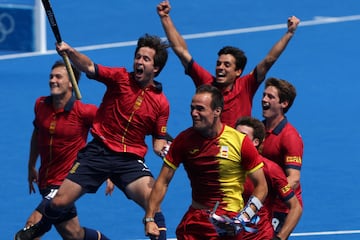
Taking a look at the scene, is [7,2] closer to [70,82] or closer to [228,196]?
[70,82]

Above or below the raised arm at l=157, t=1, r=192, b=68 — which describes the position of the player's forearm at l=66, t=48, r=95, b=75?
below

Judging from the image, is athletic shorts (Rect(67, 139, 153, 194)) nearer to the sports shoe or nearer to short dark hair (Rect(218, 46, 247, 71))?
the sports shoe

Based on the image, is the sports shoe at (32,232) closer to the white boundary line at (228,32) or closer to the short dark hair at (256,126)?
the short dark hair at (256,126)

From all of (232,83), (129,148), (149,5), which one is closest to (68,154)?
(129,148)

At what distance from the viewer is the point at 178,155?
10719 mm

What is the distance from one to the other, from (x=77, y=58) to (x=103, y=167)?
113 centimetres

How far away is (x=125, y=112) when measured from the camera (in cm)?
1255

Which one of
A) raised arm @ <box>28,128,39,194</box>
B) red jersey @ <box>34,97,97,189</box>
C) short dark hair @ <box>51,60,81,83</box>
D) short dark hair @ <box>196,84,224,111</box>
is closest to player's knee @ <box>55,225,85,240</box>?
red jersey @ <box>34,97,97,189</box>

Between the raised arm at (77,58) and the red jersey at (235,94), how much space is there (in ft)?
3.84

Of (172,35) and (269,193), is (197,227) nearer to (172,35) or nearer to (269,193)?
(269,193)

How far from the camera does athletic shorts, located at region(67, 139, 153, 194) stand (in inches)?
489

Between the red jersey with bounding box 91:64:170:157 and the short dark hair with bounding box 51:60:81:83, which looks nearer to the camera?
the red jersey with bounding box 91:64:170:157

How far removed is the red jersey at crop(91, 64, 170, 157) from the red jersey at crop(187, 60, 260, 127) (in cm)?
51

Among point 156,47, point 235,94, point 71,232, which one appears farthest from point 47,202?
point 235,94
